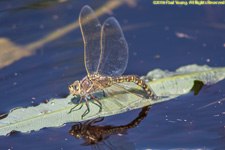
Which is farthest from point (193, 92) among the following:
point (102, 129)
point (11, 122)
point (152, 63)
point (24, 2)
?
point (24, 2)

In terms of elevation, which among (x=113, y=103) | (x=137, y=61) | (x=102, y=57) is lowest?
(x=113, y=103)

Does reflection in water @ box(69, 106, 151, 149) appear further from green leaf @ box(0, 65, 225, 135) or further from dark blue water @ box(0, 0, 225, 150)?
green leaf @ box(0, 65, 225, 135)

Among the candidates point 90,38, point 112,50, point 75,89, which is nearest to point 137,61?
point 112,50

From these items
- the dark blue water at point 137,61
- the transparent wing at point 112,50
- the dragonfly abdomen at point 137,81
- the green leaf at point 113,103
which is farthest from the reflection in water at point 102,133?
the transparent wing at point 112,50

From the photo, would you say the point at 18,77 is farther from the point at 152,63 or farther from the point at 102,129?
the point at 152,63

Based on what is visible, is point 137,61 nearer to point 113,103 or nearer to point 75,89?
point 113,103

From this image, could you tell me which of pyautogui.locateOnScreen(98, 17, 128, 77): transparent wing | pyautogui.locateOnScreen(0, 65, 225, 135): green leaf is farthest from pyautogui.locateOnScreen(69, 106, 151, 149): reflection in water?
pyautogui.locateOnScreen(98, 17, 128, 77): transparent wing
